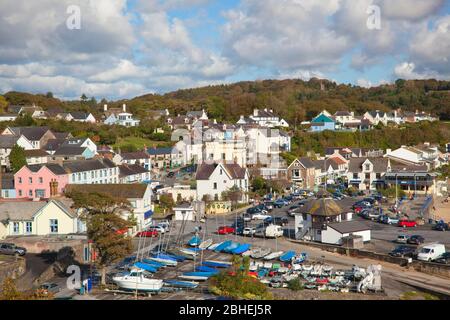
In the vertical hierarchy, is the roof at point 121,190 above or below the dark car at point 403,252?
above

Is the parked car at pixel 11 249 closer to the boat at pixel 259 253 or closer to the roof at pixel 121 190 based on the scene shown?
the roof at pixel 121 190

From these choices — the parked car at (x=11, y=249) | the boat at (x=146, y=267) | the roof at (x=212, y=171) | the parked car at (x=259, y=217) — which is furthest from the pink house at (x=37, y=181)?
the boat at (x=146, y=267)

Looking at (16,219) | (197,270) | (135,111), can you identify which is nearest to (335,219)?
(197,270)

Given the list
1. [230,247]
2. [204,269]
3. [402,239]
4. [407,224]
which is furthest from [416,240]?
[204,269]

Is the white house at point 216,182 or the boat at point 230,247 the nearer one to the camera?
the boat at point 230,247

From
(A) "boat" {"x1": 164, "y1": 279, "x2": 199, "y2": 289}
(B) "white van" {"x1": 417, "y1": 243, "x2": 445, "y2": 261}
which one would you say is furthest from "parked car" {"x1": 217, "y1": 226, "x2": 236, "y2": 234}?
(B) "white van" {"x1": 417, "y1": 243, "x2": 445, "y2": 261}

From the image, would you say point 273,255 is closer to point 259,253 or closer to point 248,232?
point 259,253
